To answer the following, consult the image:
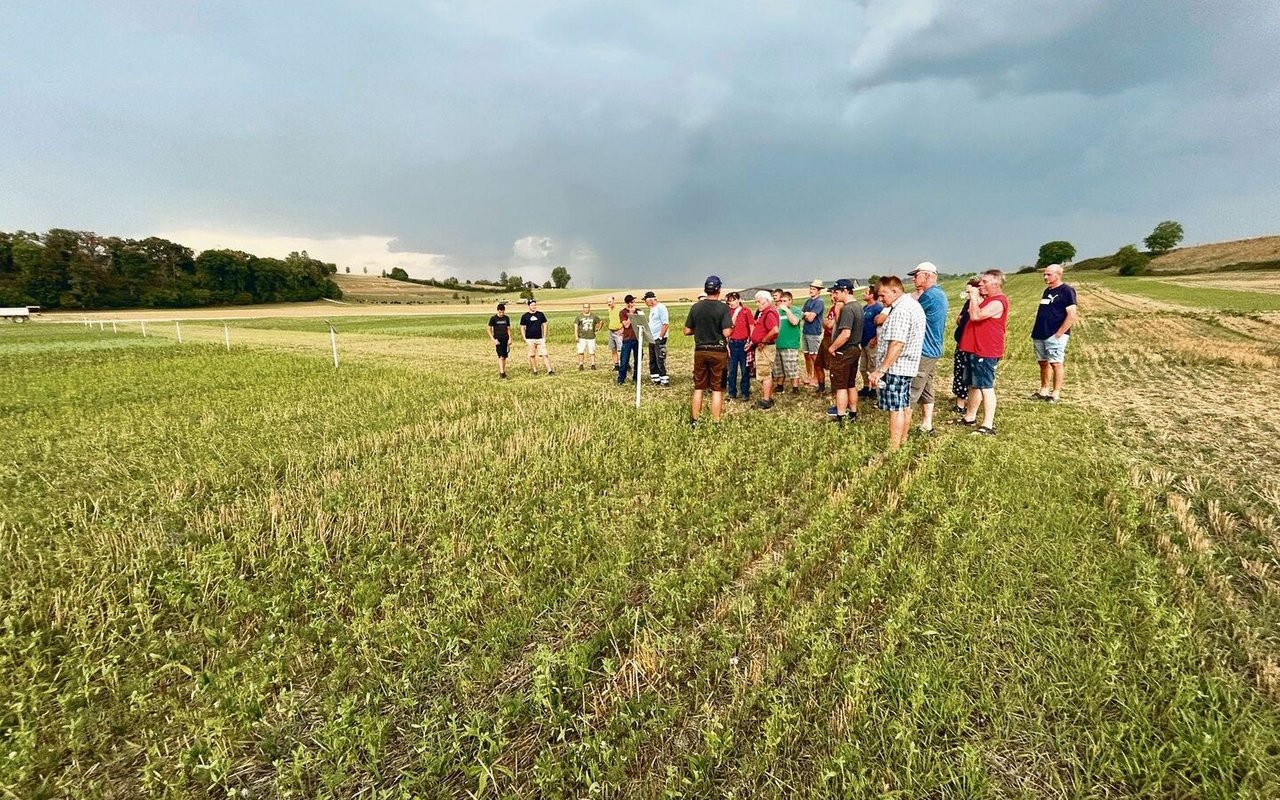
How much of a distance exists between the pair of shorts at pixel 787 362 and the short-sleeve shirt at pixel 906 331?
3225 millimetres

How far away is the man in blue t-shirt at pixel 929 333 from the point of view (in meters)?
7.18

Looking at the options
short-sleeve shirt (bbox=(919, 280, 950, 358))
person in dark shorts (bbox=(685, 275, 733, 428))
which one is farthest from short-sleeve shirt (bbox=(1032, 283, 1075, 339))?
person in dark shorts (bbox=(685, 275, 733, 428))

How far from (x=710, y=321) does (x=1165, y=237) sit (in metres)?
160

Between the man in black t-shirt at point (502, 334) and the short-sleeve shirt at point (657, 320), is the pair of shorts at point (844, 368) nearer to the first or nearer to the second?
the short-sleeve shirt at point (657, 320)

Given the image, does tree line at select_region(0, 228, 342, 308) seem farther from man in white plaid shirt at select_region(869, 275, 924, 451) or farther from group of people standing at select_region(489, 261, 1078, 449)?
man in white plaid shirt at select_region(869, 275, 924, 451)

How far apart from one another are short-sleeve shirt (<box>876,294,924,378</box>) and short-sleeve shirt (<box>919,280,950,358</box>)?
42.1 inches

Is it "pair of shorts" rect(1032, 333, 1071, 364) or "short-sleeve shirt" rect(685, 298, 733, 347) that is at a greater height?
"short-sleeve shirt" rect(685, 298, 733, 347)

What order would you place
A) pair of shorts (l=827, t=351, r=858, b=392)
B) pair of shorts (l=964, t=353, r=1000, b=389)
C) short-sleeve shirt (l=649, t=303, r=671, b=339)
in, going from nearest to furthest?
pair of shorts (l=964, t=353, r=1000, b=389) < pair of shorts (l=827, t=351, r=858, b=392) < short-sleeve shirt (l=649, t=303, r=671, b=339)

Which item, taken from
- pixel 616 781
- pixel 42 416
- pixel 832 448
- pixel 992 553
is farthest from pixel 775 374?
pixel 42 416

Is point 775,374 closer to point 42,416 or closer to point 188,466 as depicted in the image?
point 188,466

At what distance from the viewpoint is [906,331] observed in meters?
6.29

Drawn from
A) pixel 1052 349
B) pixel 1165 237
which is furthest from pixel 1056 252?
pixel 1052 349

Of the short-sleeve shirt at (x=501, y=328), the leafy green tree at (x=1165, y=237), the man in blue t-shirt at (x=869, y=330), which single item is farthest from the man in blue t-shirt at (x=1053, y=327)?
the leafy green tree at (x=1165, y=237)

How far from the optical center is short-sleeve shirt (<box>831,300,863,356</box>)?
7598 millimetres
